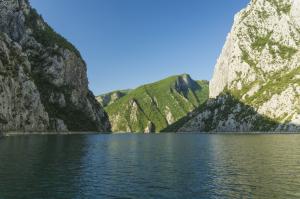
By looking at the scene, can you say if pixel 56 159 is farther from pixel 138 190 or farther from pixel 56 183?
pixel 138 190

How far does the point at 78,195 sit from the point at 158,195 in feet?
31.8

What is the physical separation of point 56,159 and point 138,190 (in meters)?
39.3

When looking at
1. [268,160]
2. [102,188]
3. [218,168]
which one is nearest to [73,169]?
[102,188]

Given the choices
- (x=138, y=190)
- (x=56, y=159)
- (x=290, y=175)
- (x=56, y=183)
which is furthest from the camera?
(x=56, y=159)

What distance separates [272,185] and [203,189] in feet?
33.5

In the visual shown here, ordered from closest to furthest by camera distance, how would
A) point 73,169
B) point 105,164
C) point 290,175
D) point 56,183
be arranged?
point 56,183
point 290,175
point 73,169
point 105,164

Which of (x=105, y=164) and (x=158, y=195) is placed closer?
(x=158, y=195)

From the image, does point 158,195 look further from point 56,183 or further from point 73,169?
point 73,169

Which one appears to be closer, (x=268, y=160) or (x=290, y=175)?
(x=290, y=175)

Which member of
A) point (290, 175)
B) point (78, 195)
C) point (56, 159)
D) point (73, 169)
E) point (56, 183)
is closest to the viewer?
point (78, 195)

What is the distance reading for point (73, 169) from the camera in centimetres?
6931

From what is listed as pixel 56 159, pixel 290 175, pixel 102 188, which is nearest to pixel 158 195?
pixel 102 188

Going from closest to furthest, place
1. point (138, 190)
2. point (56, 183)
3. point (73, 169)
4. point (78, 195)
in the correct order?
point (78, 195) < point (138, 190) < point (56, 183) < point (73, 169)

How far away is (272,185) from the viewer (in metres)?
53.5
